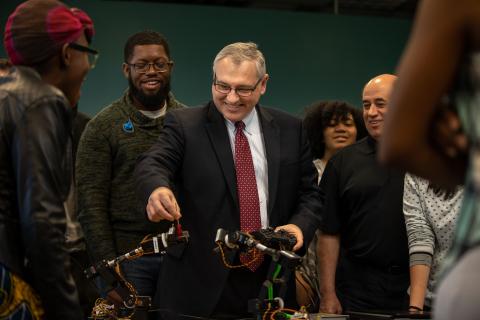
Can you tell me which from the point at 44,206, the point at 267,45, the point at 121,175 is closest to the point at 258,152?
the point at 121,175

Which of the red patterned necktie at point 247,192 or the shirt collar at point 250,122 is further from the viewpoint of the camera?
the shirt collar at point 250,122

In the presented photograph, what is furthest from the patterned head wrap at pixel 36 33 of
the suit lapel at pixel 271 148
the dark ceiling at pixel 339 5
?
the dark ceiling at pixel 339 5

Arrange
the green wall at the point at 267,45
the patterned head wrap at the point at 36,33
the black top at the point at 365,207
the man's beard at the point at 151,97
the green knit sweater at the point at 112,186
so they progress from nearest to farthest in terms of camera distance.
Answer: the patterned head wrap at the point at 36,33, the black top at the point at 365,207, the green knit sweater at the point at 112,186, the man's beard at the point at 151,97, the green wall at the point at 267,45

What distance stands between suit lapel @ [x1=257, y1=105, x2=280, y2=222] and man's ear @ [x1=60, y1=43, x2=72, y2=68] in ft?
3.54

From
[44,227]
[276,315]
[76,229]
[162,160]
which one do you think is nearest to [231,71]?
[162,160]

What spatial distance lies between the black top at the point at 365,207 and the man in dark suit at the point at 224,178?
0.45 metres

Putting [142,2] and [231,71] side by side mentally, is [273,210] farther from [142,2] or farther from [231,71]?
[142,2]

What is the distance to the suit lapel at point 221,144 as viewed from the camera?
284 cm

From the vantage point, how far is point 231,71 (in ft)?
9.62

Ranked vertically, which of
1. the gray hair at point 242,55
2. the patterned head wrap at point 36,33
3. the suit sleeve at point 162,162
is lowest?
the suit sleeve at point 162,162

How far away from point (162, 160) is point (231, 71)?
0.44 m

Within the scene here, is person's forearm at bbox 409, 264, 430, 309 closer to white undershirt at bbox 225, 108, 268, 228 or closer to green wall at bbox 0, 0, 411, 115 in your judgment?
white undershirt at bbox 225, 108, 268, 228

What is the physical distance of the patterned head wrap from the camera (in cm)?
196

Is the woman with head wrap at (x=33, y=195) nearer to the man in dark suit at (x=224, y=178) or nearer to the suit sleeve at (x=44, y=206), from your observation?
the suit sleeve at (x=44, y=206)
